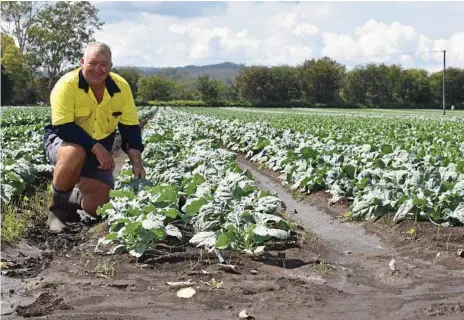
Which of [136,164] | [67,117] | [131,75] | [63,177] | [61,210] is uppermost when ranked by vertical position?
[131,75]

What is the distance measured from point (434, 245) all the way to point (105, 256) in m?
2.88

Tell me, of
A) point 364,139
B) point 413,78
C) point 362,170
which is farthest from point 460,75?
point 362,170

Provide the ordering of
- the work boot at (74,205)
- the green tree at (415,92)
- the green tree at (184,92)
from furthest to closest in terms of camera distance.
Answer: the green tree at (184,92) < the green tree at (415,92) < the work boot at (74,205)

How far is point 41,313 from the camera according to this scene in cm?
387

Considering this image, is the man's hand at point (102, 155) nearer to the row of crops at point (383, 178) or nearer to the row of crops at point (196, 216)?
the row of crops at point (196, 216)

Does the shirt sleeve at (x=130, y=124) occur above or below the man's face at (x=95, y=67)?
below

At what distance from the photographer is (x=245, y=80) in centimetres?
8956

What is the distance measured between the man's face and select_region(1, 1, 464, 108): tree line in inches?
2832

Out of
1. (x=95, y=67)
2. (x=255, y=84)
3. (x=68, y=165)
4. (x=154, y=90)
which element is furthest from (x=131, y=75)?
(x=95, y=67)

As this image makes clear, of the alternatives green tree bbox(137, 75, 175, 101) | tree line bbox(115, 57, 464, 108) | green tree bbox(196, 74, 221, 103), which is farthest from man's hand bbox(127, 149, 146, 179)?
green tree bbox(137, 75, 175, 101)

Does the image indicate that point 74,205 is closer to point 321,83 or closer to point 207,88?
point 207,88

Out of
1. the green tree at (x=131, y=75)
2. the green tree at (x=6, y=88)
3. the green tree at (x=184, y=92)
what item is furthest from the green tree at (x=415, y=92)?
the green tree at (x=6, y=88)

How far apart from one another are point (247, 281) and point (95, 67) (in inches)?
111

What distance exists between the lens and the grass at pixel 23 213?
19.9ft
